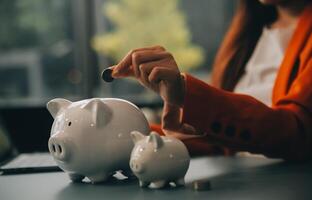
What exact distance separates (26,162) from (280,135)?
0.48 m

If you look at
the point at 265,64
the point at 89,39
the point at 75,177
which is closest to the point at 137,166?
the point at 75,177

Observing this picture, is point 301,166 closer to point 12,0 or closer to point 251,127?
point 251,127

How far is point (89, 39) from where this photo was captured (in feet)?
11.7

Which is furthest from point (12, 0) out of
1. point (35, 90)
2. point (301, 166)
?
point (301, 166)

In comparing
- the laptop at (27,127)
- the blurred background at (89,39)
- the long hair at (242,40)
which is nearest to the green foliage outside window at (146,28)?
the blurred background at (89,39)

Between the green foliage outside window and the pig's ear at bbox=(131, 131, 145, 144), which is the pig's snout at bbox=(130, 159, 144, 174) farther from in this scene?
the green foliage outside window

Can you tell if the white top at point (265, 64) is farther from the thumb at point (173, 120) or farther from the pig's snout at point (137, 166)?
the pig's snout at point (137, 166)

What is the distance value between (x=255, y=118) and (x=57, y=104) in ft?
1.18

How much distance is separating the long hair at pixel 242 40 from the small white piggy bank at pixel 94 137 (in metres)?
0.73

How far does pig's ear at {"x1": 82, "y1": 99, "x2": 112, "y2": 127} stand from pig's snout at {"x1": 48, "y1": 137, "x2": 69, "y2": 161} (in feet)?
0.18

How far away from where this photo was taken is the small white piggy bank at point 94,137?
84 cm

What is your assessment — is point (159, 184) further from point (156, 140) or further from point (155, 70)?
point (155, 70)

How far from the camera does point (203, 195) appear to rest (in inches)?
30.3

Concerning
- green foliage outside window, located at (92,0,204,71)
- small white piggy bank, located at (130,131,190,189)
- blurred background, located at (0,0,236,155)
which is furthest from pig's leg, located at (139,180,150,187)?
green foliage outside window, located at (92,0,204,71)
